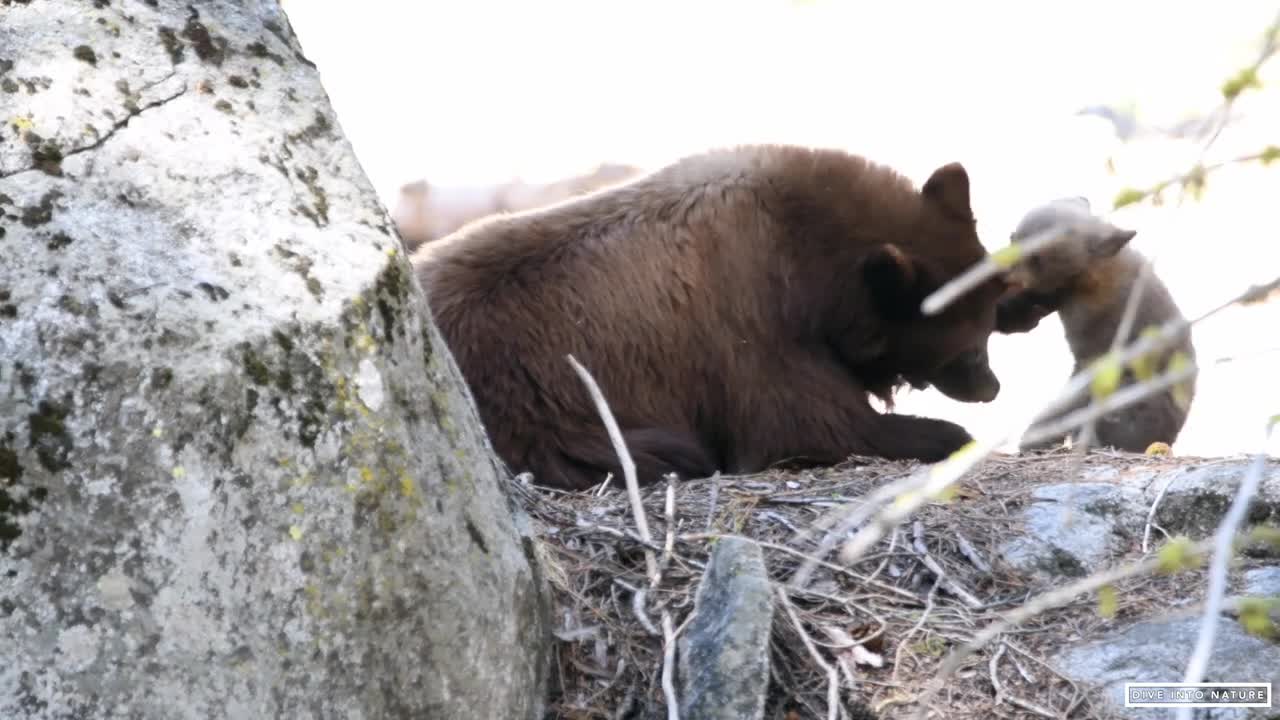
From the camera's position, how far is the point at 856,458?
561cm

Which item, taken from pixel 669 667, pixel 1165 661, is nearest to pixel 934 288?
pixel 1165 661

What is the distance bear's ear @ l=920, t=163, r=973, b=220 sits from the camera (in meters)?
6.12

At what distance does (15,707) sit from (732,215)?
3.71 m

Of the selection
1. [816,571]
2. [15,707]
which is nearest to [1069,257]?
[816,571]

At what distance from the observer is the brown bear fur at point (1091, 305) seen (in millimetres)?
6895

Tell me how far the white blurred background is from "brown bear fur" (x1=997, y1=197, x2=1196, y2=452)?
267 centimetres

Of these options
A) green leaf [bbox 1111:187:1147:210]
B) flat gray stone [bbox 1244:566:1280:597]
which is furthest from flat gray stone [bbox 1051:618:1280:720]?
green leaf [bbox 1111:187:1147:210]

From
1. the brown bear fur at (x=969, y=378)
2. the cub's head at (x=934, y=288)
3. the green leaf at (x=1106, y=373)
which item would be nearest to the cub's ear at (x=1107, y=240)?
the cub's head at (x=934, y=288)

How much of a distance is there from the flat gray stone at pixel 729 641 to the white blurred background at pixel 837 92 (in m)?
6.70

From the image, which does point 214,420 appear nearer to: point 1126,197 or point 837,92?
point 1126,197

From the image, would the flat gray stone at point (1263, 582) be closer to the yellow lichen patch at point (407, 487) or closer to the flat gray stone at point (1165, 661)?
the flat gray stone at point (1165, 661)

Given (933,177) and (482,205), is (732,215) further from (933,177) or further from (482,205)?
(482,205)

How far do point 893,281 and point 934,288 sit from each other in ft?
0.66

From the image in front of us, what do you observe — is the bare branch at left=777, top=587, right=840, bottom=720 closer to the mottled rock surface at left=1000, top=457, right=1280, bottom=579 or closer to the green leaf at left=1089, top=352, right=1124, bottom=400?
the mottled rock surface at left=1000, top=457, right=1280, bottom=579
